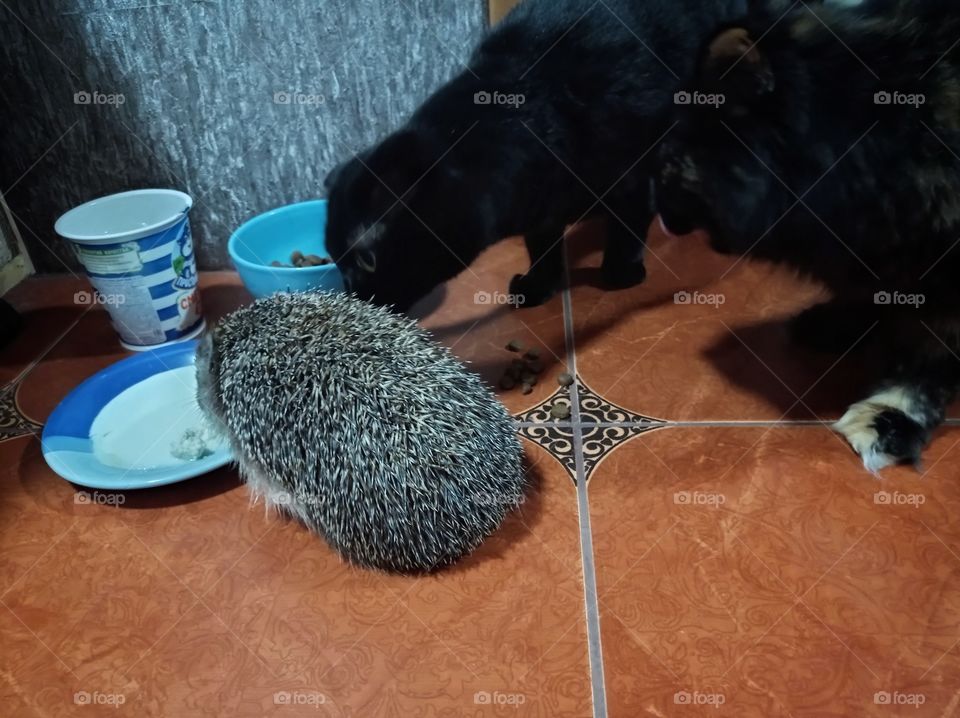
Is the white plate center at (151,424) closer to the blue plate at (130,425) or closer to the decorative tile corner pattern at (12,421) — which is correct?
the blue plate at (130,425)

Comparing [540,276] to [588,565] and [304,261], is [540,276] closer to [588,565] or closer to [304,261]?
[304,261]

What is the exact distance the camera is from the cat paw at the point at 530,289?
59.7 inches

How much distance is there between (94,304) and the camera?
62.7 inches

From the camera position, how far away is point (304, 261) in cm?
148

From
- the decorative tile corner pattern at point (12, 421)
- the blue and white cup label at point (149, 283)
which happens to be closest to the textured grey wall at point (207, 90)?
the blue and white cup label at point (149, 283)

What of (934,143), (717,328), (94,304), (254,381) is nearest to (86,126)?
(94,304)

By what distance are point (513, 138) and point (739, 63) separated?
34 cm

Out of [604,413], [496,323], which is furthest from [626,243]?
[604,413]

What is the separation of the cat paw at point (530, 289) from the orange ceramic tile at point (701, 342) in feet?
0.19

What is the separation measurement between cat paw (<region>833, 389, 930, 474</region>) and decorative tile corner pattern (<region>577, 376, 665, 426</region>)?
29 cm

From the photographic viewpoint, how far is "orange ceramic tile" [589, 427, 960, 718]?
0.88m

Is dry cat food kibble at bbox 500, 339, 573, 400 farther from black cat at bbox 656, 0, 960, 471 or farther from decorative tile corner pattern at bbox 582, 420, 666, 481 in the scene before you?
black cat at bbox 656, 0, 960, 471

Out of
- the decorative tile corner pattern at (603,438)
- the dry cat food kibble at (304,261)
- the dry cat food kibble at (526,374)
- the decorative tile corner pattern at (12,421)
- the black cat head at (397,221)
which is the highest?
the black cat head at (397,221)

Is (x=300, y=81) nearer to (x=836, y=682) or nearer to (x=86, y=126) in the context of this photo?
(x=86, y=126)
